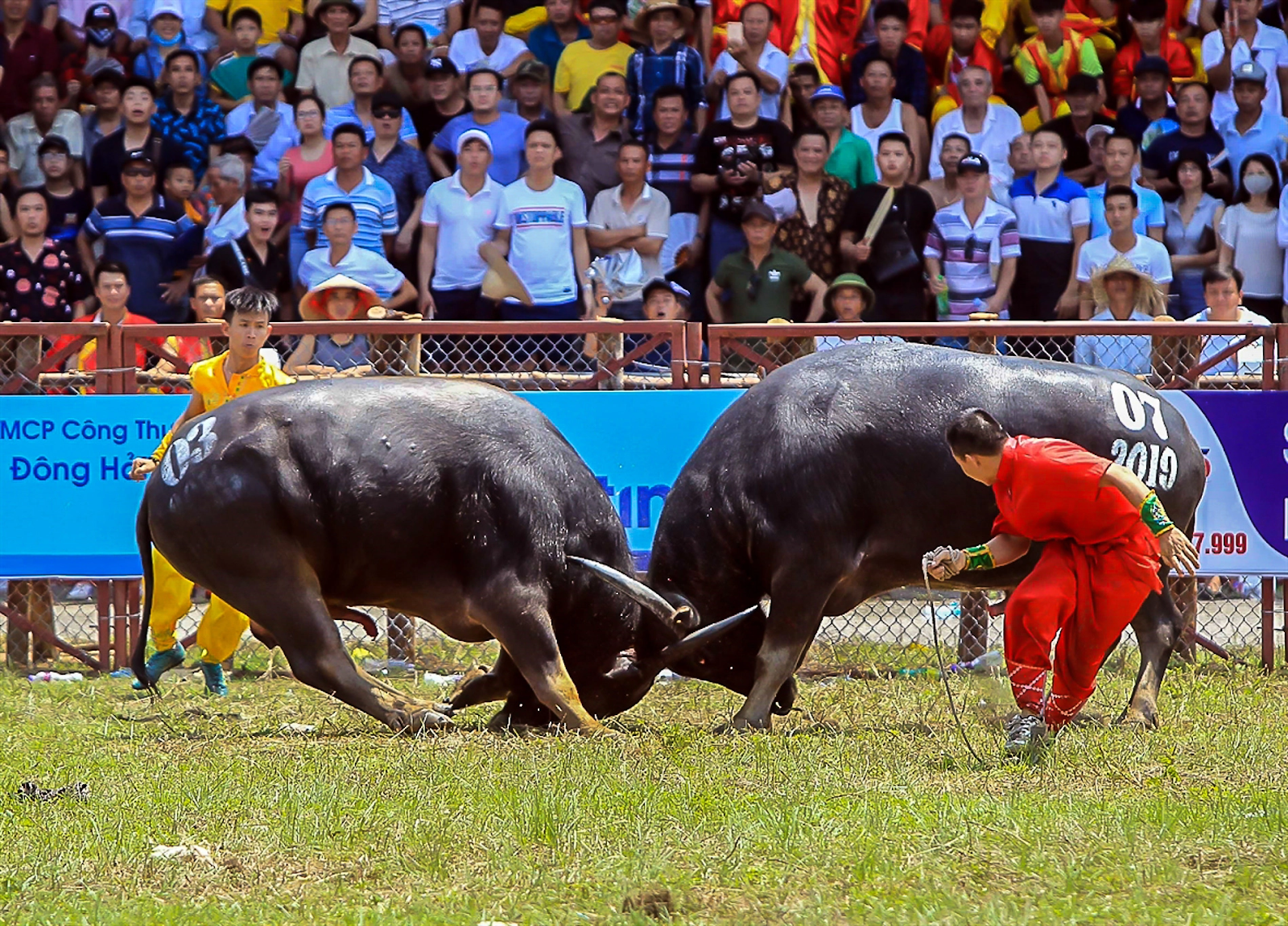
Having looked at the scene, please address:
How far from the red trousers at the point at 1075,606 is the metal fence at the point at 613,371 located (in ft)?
8.91

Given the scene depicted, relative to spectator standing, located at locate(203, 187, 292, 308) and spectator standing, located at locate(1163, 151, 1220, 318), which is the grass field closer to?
spectator standing, located at locate(203, 187, 292, 308)

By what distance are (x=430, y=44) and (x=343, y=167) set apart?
192cm

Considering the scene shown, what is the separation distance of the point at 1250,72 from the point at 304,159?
6.81 meters

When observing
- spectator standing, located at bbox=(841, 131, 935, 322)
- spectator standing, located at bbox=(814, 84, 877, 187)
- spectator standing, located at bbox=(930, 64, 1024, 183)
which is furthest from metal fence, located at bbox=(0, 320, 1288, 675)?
spectator standing, located at bbox=(930, 64, 1024, 183)

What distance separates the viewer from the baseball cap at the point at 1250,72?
12.3 meters

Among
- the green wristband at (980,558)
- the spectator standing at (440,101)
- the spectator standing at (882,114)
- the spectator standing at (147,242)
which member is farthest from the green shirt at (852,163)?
the green wristband at (980,558)

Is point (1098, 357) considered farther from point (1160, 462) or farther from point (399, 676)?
point (399, 676)

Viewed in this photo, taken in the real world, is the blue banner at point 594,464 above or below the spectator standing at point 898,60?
below

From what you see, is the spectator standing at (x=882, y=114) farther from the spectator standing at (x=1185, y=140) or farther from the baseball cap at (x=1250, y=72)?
the baseball cap at (x=1250, y=72)

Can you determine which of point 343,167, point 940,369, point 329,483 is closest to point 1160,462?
point 940,369

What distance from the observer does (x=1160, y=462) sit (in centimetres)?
729

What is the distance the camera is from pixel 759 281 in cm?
1122

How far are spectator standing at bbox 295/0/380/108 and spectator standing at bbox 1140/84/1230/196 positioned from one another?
574cm

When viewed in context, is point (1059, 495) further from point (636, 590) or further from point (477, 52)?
point (477, 52)
